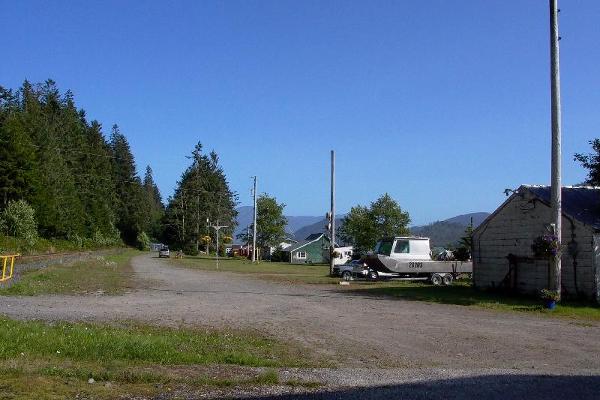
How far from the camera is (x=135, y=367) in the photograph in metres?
8.58

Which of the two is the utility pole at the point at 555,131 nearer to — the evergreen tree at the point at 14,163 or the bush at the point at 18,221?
the bush at the point at 18,221

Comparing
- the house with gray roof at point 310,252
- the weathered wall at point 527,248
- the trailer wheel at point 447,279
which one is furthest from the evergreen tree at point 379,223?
the weathered wall at point 527,248

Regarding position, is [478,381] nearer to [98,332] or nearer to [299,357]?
[299,357]

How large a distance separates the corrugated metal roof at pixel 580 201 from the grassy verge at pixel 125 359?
48.7ft

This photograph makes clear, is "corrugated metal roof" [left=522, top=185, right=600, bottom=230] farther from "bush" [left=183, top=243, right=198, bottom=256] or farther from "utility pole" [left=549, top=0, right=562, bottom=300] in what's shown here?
"bush" [left=183, top=243, right=198, bottom=256]

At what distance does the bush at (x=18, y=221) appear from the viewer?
55.0 meters

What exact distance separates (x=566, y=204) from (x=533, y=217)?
1.39 metres

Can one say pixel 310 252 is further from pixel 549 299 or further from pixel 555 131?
pixel 549 299

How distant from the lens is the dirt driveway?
414 inches

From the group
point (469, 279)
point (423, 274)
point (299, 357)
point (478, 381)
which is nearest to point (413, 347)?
point (299, 357)

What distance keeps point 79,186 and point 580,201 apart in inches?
3522

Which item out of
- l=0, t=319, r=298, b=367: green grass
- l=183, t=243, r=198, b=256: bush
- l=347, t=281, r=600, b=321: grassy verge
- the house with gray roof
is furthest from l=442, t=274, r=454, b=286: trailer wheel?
l=183, t=243, r=198, b=256: bush

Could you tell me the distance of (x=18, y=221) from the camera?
55.4m

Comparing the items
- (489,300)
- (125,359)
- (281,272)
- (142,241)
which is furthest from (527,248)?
(142,241)
